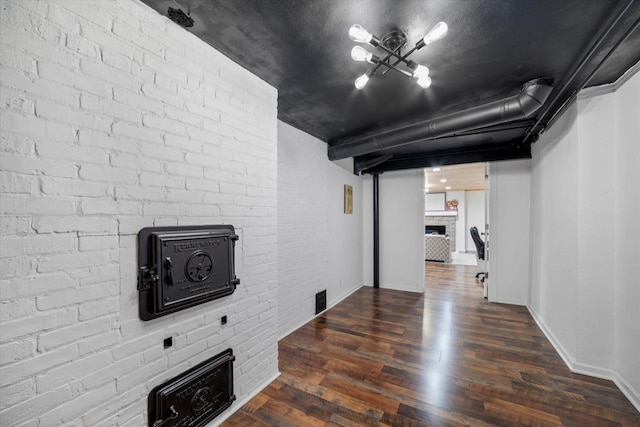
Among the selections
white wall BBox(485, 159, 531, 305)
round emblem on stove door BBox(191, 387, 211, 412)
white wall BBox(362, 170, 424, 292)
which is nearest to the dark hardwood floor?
round emblem on stove door BBox(191, 387, 211, 412)

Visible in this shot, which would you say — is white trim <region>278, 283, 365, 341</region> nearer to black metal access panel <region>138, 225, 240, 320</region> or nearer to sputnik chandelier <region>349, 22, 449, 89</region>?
black metal access panel <region>138, 225, 240, 320</region>

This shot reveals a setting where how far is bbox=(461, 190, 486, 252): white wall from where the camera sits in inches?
392

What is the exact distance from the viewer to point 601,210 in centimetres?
222

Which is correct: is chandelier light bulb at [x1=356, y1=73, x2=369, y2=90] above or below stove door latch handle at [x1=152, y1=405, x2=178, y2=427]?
above

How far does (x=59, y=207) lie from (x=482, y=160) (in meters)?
4.83

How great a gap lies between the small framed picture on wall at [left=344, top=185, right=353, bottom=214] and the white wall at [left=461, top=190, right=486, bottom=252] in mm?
7334

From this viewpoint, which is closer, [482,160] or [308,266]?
[308,266]

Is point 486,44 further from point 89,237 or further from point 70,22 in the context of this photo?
point 89,237

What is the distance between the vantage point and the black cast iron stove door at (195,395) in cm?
143

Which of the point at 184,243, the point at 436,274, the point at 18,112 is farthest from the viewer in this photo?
the point at 436,274

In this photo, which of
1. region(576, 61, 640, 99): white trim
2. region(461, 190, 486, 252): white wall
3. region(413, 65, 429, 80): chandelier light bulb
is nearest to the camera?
region(413, 65, 429, 80): chandelier light bulb

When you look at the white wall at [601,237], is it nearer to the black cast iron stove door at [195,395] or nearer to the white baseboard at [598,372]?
the white baseboard at [598,372]

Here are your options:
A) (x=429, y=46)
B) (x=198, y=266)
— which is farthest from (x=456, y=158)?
(x=198, y=266)

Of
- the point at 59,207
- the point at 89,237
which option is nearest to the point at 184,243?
the point at 89,237
